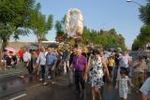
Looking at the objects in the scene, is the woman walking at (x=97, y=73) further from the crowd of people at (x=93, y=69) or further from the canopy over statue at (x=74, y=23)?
the canopy over statue at (x=74, y=23)

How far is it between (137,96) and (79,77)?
6.88 ft

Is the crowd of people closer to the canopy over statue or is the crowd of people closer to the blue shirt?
the blue shirt

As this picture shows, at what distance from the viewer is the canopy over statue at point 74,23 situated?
21219mm

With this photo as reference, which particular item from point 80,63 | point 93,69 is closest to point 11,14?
point 80,63

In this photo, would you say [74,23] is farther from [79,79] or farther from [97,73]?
[97,73]

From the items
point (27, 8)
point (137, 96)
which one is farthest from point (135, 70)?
point (27, 8)

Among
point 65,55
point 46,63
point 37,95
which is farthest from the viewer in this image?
point 65,55

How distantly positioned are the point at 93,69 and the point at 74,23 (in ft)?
26.1

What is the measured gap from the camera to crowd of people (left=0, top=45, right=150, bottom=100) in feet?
42.1

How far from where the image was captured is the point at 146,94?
21.1 feet

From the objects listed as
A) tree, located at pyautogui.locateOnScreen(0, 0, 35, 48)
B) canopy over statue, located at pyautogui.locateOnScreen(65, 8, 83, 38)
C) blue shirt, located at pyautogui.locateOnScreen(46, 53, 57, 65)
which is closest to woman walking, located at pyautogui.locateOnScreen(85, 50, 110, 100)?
blue shirt, located at pyautogui.locateOnScreen(46, 53, 57, 65)

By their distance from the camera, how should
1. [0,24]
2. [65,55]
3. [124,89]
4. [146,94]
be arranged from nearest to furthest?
[146,94] < [124,89] < [65,55] < [0,24]

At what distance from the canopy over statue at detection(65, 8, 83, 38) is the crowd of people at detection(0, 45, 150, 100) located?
2.47 feet

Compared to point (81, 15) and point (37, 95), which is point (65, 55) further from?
point (37, 95)
